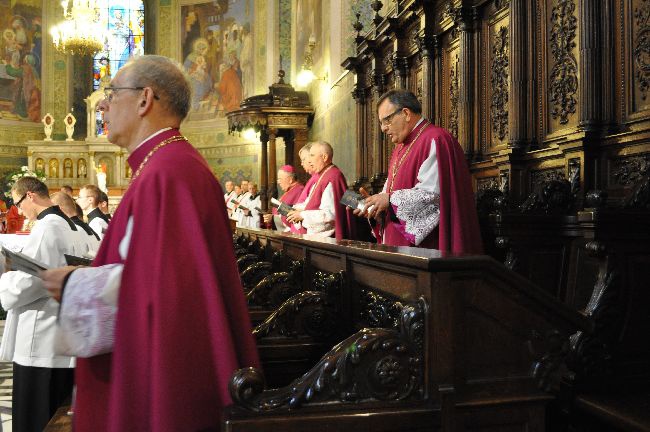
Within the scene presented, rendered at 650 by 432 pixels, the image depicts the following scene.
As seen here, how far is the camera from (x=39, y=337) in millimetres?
4238

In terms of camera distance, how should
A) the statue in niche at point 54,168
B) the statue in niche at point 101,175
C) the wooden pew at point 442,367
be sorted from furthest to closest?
the statue in niche at point 54,168
the statue in niche at point 101,175
the wooden pew at point 442,367

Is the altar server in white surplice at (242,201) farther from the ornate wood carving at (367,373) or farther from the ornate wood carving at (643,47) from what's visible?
the ornate wood carving at (367,373)

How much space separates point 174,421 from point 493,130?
4362 mm

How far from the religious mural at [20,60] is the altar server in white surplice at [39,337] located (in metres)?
18.9

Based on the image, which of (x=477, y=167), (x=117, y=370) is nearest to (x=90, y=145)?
Result: (x=477, y=167)

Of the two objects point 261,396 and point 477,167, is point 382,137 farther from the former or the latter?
point 261,396

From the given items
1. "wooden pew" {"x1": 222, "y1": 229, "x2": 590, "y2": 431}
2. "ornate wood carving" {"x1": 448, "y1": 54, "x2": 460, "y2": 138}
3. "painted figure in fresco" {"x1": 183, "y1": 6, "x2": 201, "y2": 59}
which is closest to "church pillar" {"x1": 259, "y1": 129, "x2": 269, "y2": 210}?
"painted figure in fresco" {"x1": 183, "y1": 6, "x2": 201, "y2": 59}

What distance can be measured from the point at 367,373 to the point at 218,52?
2036 centimetres

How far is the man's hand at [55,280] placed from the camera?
206 centimetres

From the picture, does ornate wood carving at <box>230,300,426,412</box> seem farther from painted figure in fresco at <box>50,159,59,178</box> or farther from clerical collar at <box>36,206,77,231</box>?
painted figure in fresco at <box>50,159,59,178</box>

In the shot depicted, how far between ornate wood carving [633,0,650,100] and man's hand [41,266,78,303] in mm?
3083

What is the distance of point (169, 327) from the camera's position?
1.92 metres

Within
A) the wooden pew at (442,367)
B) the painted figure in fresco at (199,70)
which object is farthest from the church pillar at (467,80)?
the painted figure in fresco at (199,70)

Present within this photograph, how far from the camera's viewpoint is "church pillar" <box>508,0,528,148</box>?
495 centimetres
